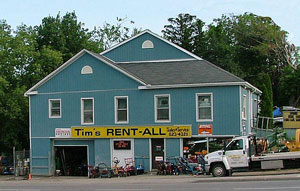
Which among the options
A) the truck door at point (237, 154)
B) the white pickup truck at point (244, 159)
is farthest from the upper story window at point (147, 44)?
the truck door at point (237, 154)

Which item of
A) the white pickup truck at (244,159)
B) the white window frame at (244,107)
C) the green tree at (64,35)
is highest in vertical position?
the green tree at (64,35)

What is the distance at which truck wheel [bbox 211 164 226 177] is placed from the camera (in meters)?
27.0

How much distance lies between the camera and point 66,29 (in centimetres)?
5409

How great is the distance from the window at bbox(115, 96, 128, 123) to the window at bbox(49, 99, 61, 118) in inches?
168

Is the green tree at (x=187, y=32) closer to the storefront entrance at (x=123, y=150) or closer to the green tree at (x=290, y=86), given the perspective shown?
the green tree at (x=290, y=86)

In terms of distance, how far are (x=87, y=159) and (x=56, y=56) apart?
13.3 metres

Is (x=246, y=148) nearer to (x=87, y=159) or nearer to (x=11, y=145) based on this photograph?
(x=87, y=159)

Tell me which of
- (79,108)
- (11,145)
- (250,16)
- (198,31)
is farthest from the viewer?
(198,31)

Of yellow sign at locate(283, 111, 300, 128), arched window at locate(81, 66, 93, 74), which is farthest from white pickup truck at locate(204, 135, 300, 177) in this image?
arched window at locate(81, 66, 93, 74)

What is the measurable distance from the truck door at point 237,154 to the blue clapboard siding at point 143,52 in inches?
457

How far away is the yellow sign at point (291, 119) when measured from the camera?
1437 inches

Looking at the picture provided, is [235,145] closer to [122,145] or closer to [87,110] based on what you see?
[122,145]

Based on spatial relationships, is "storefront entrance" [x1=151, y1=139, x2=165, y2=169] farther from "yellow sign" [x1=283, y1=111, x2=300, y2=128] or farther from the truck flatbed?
"yellow sign" [x1=283, y1=111, x2=300, y2=128]

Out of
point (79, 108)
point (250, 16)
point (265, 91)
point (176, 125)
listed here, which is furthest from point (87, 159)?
point (250, 16)
